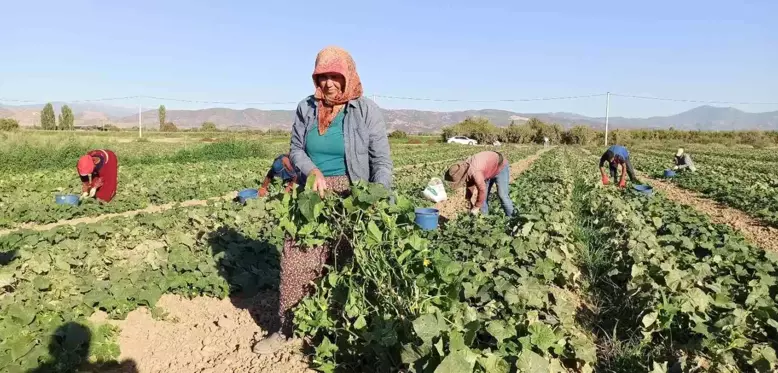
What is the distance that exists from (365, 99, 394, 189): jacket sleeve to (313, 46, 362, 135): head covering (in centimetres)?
16

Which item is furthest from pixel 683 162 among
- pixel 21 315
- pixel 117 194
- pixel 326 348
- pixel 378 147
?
pixel 21 315

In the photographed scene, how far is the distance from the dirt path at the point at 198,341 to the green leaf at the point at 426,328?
53.0 inches

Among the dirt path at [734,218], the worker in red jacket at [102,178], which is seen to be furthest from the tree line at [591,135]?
the worker in red jacket at [102,178]

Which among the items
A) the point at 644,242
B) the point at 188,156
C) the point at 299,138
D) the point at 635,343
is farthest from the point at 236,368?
the point at 188,156

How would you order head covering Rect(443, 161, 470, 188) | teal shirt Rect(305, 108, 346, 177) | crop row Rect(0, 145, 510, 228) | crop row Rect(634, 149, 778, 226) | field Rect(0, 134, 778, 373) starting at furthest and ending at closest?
Answer: crop row Rect(634, 149, 778, 226) < crop row Rect(0, 145, 510, 228) < head covering Rect(443, 161, 470, 188) < teal shirt Rect(305, 108, 346, 177) < field Rect(0, 134, 778, 373)

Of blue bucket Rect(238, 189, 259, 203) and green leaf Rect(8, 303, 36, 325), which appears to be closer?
green leaf Rect(8, 303, 36, 325)

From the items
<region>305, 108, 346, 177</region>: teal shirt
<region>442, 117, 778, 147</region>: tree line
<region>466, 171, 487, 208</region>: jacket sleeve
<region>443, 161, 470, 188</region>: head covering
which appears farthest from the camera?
<region>442, 117, 778, 147</region>: tree line

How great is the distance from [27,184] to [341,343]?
11.2 m

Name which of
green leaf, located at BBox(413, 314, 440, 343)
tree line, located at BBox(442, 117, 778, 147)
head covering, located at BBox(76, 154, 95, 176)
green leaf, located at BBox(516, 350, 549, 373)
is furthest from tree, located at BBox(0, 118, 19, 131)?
green leaf, located at BBox(516, 350, 549, 373)

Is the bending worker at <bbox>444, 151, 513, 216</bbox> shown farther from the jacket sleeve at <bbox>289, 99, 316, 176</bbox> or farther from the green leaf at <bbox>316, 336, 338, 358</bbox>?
the green leaf at <bbox>316, 336, 338, 358</bbox>

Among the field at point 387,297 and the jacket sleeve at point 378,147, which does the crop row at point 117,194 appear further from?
the jacket sleeve at point 378,147

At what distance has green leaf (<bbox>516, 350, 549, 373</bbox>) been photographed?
7.18 ft

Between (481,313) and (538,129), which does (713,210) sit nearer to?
(481,313)

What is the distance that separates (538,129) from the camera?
64.8 m
